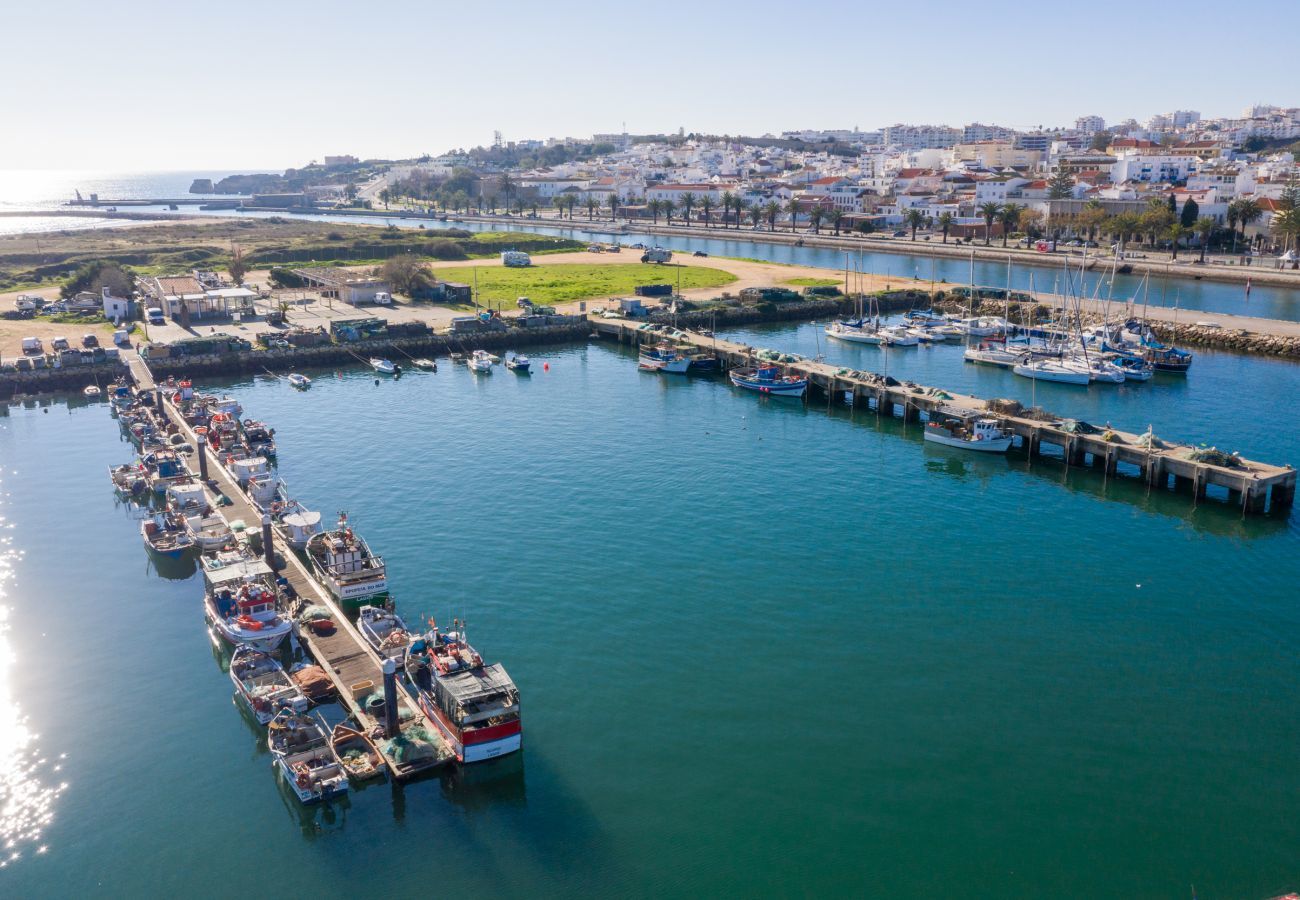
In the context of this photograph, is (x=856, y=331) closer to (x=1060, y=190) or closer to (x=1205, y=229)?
(x=1205, y=229)

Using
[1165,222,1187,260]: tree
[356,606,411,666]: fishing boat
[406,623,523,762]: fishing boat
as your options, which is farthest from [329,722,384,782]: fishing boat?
[1165,222,1187,260]: tree

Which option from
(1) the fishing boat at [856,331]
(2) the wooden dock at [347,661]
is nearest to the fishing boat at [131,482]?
(2) the wooden dock at [347,661]

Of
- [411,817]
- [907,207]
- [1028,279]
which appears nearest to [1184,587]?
[411,817]

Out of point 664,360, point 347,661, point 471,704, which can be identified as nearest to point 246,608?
point 347,661

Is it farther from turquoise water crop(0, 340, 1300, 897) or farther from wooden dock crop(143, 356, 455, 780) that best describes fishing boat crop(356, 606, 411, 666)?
turquoise water crop(0, 340, 1300, 897)

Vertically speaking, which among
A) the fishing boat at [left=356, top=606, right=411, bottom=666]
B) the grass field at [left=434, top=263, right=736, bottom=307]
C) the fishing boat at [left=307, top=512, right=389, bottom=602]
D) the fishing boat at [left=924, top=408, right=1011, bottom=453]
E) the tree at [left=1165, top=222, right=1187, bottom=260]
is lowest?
the fishing boat at [left=356, top=606, right=411, bottom=666]

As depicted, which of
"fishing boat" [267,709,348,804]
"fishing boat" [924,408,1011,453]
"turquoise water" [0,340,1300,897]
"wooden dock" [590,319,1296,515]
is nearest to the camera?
"turquoise water" [0,340,1300,897]

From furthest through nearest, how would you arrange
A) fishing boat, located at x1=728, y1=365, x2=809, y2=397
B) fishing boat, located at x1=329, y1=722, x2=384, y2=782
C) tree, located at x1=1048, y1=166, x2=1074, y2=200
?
tree, located at x1=1048, y1=166, x2=1074, y2=200 < fishing boat, located at x1=728, y1=365, x2=809, y2=397 < fishing boat, located at x1=329, y1=722, x2=384, y2=782

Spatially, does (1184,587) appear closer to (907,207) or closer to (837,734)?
(837,734)
